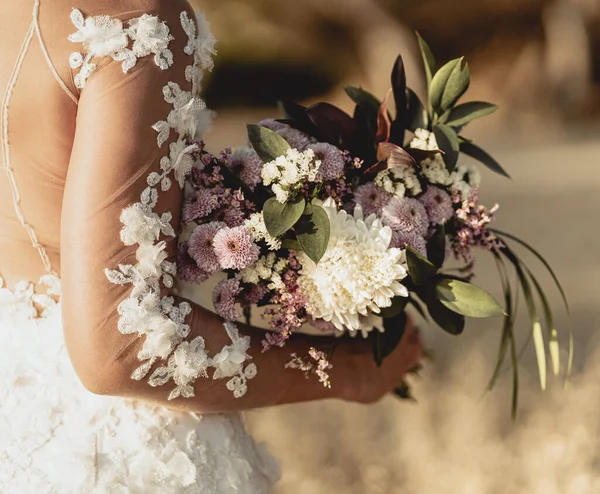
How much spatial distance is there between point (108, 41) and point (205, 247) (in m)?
0.33

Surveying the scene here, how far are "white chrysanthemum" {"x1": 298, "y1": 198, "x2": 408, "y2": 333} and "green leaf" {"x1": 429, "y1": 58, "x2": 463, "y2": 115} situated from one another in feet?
1.01

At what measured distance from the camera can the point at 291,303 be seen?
1173 mm

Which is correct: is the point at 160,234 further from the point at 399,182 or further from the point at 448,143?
the point at 448,143

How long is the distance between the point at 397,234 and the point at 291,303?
0.21 m

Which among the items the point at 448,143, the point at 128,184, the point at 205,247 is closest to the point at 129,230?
the point at 128,184

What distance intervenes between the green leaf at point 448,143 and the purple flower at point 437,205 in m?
0.05

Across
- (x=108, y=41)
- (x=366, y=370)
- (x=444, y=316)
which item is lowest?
(x=366, y=370)

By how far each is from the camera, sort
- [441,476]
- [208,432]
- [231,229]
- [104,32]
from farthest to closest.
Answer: [441,476] → [208,432] → [231,229] → [104,32]

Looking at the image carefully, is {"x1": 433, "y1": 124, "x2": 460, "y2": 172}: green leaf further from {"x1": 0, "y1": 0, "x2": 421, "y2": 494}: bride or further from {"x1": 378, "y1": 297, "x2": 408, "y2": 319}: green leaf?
{"x1": 0, "y1": 0, "x2": 421, "y2": 494}: bride

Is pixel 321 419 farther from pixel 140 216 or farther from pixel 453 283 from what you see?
pixel 140 216

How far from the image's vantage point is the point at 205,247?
1128 mm

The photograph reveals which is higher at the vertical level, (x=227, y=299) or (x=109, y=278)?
(x=109, y=278)

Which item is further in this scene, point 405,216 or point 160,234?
point 405,216

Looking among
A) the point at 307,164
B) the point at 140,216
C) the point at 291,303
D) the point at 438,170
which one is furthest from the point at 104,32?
the point at 438,170
